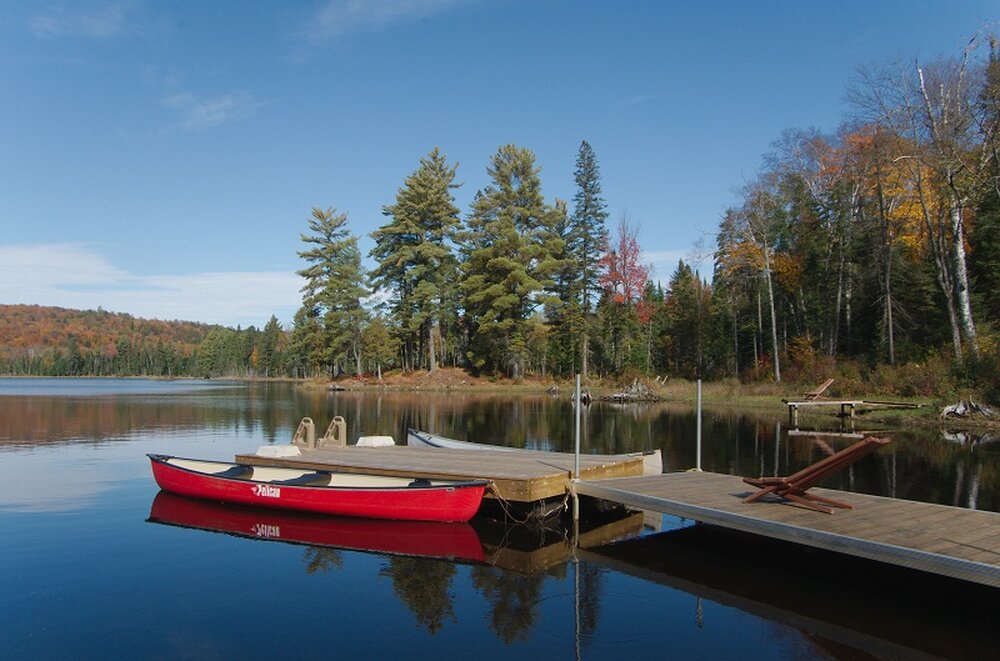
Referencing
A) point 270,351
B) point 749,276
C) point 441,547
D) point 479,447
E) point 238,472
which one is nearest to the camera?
point 441,547

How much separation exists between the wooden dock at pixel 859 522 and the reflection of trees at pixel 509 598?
8.02 feet

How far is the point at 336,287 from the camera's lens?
64688mm

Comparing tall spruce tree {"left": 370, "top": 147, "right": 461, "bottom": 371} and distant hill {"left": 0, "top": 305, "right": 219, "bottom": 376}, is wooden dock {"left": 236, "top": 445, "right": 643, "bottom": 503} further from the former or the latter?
distant hill {"left": 0, "top": 305, "right": 219, "bottom": 376}

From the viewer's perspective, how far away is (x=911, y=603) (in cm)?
758

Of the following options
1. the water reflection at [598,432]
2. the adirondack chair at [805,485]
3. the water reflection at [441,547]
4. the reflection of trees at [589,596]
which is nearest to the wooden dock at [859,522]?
the adirondack chair at [805,485]

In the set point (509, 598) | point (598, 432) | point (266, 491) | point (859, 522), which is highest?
point (859, 522)

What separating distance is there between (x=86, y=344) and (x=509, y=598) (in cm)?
18595

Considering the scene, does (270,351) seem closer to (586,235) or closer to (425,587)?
(586,235)

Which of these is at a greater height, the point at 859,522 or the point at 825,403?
the point at 825,403

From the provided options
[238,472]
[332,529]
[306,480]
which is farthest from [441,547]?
[238,472]

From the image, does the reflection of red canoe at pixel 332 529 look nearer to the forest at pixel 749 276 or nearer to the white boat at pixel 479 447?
the white boat at pixel 479 447

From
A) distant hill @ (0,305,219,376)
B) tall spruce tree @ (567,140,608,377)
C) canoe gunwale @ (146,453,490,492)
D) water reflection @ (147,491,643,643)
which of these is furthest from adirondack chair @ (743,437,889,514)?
distant hill @ (0,305,219,376)

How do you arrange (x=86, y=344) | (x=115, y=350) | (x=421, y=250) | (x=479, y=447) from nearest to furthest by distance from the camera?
(x=479, y=447), (x=421, y=250), (x=115, y=350), (x=86, y=344)

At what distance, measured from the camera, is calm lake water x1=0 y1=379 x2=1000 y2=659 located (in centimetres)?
650
